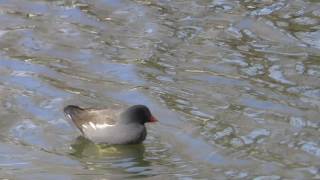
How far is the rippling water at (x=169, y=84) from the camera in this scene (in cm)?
948

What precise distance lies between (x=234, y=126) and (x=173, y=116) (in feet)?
2.18

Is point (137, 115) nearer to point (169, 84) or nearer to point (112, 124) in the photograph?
point (112, 124)

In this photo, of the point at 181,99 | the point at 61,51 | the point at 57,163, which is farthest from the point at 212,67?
the point at 57,163

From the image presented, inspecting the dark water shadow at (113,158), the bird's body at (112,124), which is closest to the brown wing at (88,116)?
the bird's body at (112,124)

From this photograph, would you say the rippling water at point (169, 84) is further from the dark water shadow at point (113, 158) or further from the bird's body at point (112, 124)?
the bird's body at point (112, 124)

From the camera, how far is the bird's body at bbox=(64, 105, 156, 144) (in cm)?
999

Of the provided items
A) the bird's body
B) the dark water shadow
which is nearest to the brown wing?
the bird's body

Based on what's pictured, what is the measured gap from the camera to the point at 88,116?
1001 centimetres

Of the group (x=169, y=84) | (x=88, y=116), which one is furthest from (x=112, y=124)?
(x=169, y=84)

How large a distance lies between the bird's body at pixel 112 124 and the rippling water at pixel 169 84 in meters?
0.12

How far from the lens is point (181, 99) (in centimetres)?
1091

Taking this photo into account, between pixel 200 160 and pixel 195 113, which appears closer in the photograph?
pixel 200 160

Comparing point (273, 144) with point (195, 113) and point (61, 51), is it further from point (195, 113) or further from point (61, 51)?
point (61, 51)

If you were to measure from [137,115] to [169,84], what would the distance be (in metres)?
1.45
